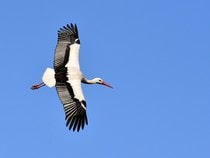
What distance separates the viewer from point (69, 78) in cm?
2608

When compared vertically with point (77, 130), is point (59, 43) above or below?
above

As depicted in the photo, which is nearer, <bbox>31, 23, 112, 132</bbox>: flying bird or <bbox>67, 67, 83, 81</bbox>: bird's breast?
<bbox>31, 23, 112, 132</bbox>: flying bird

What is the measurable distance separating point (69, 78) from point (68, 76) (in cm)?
11

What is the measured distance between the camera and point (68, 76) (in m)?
26.2

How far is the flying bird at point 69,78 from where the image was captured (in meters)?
24.7

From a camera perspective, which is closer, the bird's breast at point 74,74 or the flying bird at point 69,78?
the flying bird at point 69,78

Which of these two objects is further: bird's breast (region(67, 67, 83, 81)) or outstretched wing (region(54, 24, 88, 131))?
bird's breast (region(67, 67, 83, 81))

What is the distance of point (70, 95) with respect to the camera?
82.8 ft

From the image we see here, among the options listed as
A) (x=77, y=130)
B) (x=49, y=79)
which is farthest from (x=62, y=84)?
(x=77, y=130)

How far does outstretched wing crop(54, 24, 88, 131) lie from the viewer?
2461 centimetres

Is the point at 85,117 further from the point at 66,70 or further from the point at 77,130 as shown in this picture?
the point at 66,70

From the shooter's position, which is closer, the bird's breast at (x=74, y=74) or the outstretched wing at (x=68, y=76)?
the outstretched wing at (x=68, y=76)

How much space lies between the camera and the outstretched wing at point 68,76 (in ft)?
80.7

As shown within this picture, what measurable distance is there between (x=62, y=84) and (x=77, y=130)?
2.09m
